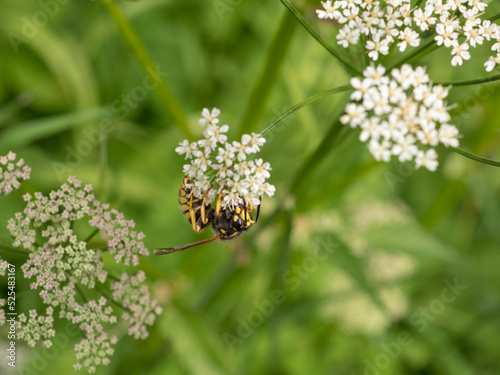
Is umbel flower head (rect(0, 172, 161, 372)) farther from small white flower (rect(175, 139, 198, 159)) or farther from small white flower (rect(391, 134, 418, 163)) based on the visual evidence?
small white flower (rect(391, 134, 418, 163))

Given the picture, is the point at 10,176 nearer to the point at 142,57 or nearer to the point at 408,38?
the point at 142,57

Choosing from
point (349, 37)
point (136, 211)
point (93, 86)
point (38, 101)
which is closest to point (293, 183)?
point (349, 37)

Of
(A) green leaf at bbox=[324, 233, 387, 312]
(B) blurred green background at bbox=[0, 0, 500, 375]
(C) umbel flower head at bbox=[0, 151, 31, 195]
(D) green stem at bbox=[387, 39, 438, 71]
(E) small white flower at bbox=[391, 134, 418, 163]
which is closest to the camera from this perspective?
(E) small white flower at bbox=[391, 134, 418, 163]

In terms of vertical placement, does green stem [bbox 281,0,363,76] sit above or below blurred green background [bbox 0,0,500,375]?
below

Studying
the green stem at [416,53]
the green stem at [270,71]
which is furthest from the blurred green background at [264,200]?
the green stem at [416,53]

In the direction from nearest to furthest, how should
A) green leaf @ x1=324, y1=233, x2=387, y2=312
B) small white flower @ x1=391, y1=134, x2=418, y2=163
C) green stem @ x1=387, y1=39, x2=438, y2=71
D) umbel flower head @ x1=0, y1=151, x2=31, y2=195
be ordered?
small white flower @ x1=391, y1=134, x2=418, y2=163
umbel flower head @ x1=0, y1=151, x2=31, y2=195
green stem @ x1=387, y1=39, x2=438, y2=71
green leaf @ x1=324, y1=233, x2=387, y2=312

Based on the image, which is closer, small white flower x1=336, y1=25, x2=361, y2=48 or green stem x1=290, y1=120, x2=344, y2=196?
small white flower x1=336, y1=25, x2=361, y2=48

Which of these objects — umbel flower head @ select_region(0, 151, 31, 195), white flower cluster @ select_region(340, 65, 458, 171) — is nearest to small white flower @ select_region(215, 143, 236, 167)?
white flower cluster @ select_region(340, 65, 458, 171)

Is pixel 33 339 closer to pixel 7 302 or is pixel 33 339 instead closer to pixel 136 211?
pixel 7 302

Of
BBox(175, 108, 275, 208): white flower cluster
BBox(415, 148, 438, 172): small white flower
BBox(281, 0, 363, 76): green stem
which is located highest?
BBox(281, 0, 363, 76): green stem
